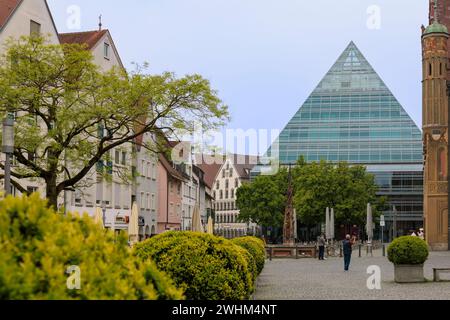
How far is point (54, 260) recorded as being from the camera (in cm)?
422

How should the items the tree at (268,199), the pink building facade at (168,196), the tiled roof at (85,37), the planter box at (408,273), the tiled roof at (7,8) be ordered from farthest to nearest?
1. the tree at (268,199)
2. the pink building facade at (168,196)
3. the tiled roof at (85,37)
4. the tiled roof at (7,8)
5. the planter box at (408,273)

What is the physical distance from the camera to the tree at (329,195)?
8606 centimetres

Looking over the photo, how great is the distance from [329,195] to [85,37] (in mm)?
42190

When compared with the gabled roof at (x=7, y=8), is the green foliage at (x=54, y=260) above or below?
below

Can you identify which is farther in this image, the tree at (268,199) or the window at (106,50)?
the tree at (268,199)

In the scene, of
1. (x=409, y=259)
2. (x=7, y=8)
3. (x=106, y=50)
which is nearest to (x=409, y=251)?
(x=409, y=259)

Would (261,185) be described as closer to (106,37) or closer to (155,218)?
(155,218)

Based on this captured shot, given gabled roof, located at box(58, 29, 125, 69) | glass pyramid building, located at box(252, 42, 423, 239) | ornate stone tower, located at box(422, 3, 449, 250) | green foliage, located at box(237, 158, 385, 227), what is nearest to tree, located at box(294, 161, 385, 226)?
green foliage, located at box(237, 158, 385, 227)

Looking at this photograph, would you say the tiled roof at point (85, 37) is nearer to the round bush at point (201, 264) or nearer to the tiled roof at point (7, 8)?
the tiled roof at point (7, 8)

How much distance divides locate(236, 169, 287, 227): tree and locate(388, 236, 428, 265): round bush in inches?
2924

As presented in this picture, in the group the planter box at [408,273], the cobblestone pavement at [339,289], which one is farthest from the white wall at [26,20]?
the planter box at [408,273]

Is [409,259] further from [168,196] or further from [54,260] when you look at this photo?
[168,196]

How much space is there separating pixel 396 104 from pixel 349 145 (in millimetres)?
10970
